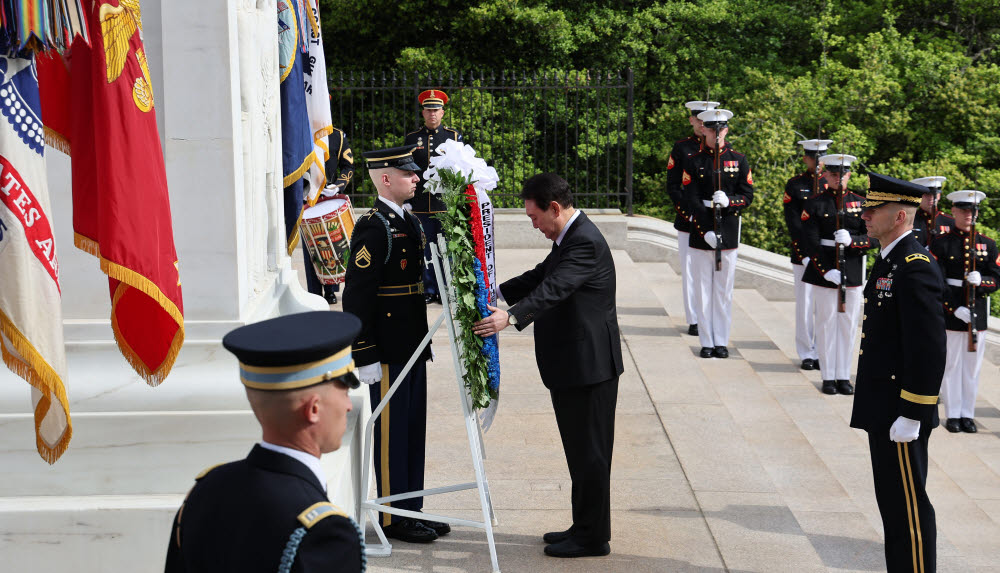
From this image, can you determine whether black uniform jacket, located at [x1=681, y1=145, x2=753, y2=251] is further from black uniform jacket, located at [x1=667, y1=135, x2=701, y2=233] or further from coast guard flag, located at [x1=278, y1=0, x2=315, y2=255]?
coast guard flag, located at [x1=278, y1=0, x2=315, y2=255]

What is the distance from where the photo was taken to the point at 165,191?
10.5ft

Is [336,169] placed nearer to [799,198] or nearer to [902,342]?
[799,198]

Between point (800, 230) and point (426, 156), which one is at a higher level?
point (426, 156)

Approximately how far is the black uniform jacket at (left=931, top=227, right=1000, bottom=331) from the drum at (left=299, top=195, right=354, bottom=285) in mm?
4794

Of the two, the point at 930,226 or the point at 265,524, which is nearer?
the point at 265,524

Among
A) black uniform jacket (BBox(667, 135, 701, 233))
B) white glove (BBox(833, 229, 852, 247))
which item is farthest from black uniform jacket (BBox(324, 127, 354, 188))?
white glove (BBox(833, 229, 852, 247))

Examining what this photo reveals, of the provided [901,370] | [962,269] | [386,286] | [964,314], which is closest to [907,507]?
[901,370]

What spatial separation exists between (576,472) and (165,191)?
2.46 m

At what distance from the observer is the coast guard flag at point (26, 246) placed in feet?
9.02

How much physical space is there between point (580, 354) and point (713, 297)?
480 centimetres

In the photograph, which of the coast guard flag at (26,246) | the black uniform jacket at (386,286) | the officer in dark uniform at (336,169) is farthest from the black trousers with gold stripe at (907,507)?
the officer in dark uniform at (336,169)

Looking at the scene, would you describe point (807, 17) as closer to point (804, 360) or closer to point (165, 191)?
point (804, 360)

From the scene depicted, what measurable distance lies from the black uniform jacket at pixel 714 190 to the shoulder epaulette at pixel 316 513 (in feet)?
Answer: 25.7

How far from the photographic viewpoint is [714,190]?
372 inches
